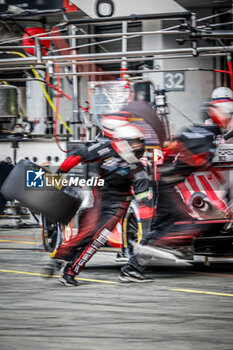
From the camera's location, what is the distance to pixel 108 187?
867cm

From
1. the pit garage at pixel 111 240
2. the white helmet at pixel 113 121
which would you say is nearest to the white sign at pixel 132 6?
the pit garage at pixel 111 240

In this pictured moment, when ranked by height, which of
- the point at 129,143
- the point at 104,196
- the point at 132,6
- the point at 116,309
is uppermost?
the point at 132,6

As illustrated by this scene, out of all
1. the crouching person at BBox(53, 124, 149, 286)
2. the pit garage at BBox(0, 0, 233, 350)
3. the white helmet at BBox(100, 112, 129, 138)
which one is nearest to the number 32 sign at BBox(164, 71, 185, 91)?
the pit garage at BBox(0, 0, 233, 350)

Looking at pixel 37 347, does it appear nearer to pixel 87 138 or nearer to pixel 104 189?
pixel 104 189

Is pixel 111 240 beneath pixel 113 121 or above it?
beneath

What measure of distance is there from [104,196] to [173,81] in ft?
26.1

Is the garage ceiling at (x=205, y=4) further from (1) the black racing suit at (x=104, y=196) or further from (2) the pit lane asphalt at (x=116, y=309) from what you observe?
(1) the black racing suit at (x=104, y=196)

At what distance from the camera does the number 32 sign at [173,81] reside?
1602 cm

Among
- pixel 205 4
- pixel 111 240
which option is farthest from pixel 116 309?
pixel 205 4

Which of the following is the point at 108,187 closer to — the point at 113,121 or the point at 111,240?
the point at 113,121

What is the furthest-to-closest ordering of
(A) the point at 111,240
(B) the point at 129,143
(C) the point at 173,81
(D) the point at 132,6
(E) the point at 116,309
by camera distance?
(C) the point at 173,81, (D) the point at 132,6, (A) the point at 111,240, (B) the point at 129,143, (E) the point at 116,309

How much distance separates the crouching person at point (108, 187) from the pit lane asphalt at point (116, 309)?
369mm

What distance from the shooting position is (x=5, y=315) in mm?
6949

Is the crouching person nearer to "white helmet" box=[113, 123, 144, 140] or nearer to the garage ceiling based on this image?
"white helmet" box=[113, 123, 144, 140]
